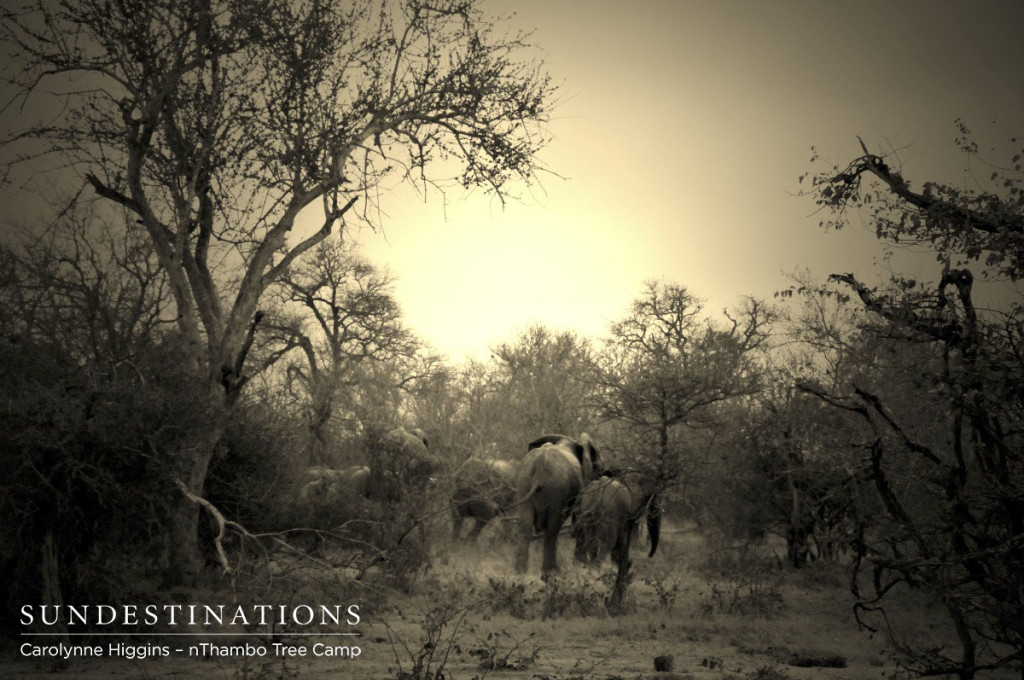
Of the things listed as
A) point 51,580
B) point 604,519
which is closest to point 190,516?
point 51,580

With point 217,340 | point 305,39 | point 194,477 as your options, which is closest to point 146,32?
point 305,39

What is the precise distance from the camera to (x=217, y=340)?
36.3ft

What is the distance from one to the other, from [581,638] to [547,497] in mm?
5809

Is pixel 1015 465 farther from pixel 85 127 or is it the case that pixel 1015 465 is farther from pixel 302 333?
pixel 302 333

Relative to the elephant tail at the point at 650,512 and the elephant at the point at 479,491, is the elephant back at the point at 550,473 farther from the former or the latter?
the elephant at the point at 479,491

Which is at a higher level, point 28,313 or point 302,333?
point 302,333

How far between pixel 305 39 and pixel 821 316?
1603 cm

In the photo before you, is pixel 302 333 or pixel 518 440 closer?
pixel 518 440

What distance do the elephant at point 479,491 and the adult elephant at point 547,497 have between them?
373 centimetres

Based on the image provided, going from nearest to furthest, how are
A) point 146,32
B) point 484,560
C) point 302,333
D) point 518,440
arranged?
point 146,32, point 484,560, point 518,440, point 302,333

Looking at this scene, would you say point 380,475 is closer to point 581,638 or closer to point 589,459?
point 589,459

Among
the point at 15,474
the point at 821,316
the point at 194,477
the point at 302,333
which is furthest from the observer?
the point at 302,333

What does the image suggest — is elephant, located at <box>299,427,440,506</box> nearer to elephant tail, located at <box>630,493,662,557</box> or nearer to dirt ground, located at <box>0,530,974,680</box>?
dirt ground, located at <box>0,530,974,680</box>

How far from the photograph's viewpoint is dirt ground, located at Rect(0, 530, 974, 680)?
748 cm
